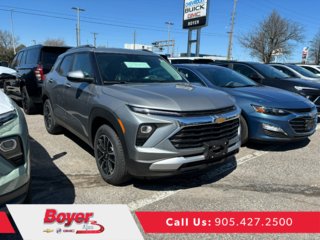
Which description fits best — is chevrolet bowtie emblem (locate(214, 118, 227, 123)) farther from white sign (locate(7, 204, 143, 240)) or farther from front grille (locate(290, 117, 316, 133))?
front grille (locate(290, 117, 316, 133))

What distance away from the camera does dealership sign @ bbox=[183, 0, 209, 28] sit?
1863 cm

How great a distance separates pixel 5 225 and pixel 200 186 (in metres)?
2.30

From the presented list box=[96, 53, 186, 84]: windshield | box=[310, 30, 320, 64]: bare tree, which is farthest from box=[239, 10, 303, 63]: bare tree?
box=[96, 53, 186, 84]: windshield

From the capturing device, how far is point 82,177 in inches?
157

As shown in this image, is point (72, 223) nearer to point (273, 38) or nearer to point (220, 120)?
point (220, 120)

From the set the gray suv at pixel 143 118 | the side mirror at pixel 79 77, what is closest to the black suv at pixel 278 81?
the gray suv at pixel 143 118

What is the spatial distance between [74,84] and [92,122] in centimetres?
93

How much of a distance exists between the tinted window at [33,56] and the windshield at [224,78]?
4357mm

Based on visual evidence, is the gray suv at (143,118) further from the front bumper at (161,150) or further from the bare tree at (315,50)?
the bare tree at (315,50)

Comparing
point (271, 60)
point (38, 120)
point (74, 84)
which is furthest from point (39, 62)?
point (271, 60)

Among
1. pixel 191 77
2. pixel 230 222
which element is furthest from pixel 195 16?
pixel 230 222

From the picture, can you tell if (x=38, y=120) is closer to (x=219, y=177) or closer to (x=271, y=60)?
(x=219, y=177)

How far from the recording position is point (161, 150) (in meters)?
3.11

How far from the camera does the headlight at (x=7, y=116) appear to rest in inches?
94.0
